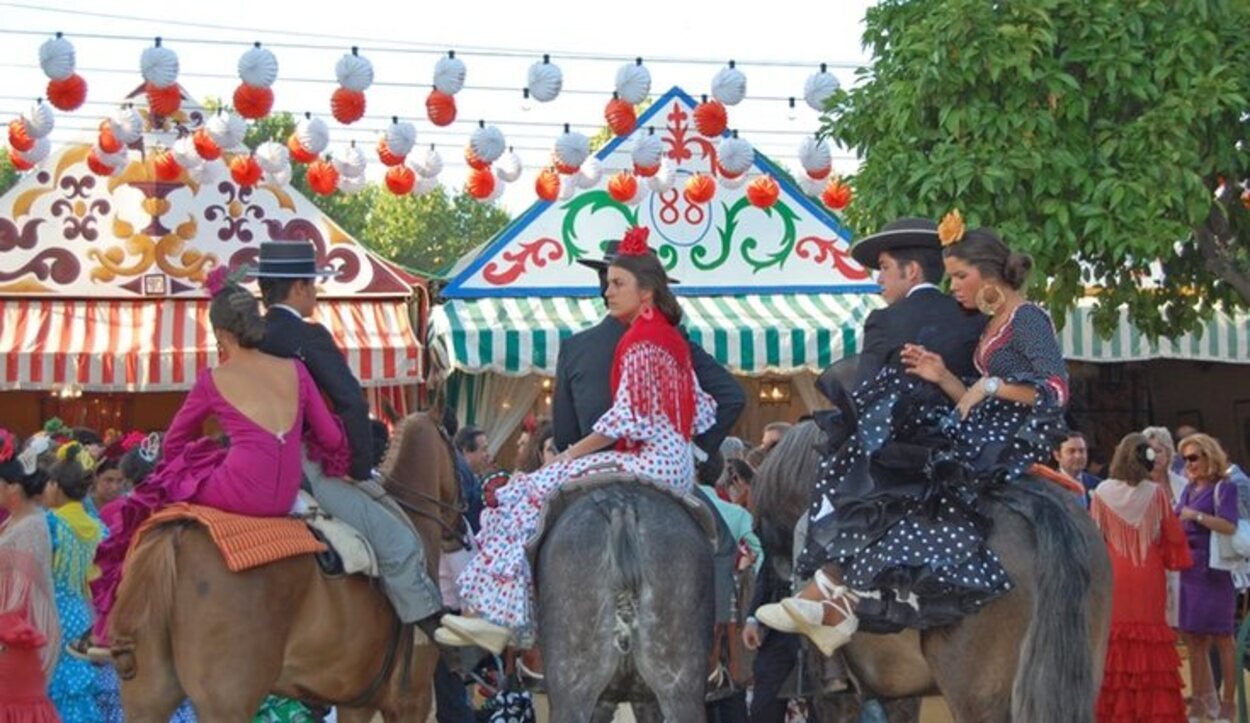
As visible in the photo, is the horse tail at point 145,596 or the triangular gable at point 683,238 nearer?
the horse tail at point 145,596

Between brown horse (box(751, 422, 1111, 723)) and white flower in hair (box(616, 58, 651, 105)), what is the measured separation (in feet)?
37.4

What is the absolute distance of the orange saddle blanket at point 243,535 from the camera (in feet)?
23.1

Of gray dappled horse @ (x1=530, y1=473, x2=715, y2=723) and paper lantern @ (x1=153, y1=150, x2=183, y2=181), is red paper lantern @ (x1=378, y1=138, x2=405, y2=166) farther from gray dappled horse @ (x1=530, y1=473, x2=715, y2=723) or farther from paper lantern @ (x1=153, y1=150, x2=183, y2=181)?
gray dappled horse @ (x1=530, y1=473, x2=715, y2=723)

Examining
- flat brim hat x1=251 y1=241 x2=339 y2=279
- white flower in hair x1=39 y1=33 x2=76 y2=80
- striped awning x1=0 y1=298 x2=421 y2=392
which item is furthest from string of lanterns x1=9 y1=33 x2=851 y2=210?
flat brim hat x1=251 y1=241 x2=339 y2=279

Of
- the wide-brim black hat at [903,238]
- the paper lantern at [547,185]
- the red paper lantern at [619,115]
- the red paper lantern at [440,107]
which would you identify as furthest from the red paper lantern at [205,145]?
the wide-brim black hat at [903,238]

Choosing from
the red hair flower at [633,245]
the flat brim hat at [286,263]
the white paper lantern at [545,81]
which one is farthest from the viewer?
the white paper lantern at [545,81]

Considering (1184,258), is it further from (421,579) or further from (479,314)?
(421,579)

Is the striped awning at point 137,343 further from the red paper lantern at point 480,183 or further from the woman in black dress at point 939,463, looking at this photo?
the woman in black dress at point 939,463

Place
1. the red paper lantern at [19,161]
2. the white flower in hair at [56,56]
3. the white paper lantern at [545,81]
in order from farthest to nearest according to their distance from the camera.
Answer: the red paper lantern at [19,161] → the white paper lantern at [545,81] → the white flower in hair at [56,56]

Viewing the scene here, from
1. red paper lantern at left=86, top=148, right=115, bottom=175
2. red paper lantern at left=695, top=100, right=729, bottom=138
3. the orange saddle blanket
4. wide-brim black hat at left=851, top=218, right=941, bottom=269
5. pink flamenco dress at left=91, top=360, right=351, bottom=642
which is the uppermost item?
red paper lantern at left=695, top=100, right=729, bottom=138

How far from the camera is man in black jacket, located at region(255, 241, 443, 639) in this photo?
775 cm

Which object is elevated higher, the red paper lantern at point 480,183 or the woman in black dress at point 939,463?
the red paper lantern at point 480,183

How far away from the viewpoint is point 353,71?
55.7ft

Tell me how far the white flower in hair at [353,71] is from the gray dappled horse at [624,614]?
1093 cm
